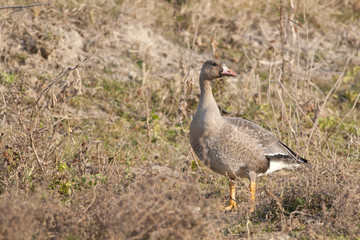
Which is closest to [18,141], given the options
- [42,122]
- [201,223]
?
[42,122]

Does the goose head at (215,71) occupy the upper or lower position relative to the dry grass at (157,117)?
upper

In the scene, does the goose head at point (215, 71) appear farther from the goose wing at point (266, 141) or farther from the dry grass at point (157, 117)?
the goose wing at point (266, 141)

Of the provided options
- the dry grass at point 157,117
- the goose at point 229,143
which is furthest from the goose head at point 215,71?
the dry grass at point 157,117

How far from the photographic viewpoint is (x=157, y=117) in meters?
8.58

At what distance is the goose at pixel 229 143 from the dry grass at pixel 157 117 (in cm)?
26

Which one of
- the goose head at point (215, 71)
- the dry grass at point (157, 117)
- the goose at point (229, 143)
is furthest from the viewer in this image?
the goose head at point (215, 71)

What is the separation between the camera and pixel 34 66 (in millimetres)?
8922

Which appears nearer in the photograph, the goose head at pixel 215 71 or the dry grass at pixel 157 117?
the dry grass at pixel 157 117

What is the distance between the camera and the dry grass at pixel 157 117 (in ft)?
14.4

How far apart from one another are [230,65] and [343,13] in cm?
416

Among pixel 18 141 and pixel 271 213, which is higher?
pixel 18 141

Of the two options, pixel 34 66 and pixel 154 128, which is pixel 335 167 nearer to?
pixel 154 128

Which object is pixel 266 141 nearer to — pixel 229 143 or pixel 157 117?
pixel 229 143

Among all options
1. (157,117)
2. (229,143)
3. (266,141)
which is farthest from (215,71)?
(157,117)
